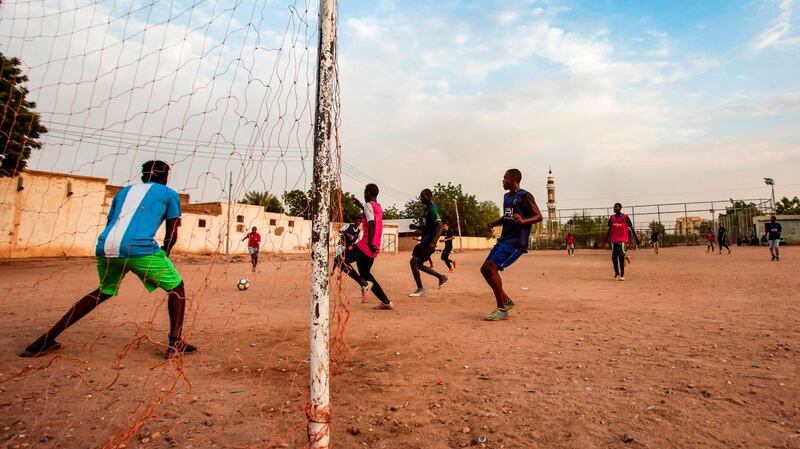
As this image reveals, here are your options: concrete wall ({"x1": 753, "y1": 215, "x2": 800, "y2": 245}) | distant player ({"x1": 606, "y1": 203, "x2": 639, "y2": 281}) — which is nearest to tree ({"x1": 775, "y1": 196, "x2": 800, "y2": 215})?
concrete wall ({"x1": 753, "y1": 215, "x2": 800, "y2": 245})

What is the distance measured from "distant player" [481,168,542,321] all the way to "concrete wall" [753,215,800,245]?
3794 cm

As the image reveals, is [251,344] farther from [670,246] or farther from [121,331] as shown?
[670,246]

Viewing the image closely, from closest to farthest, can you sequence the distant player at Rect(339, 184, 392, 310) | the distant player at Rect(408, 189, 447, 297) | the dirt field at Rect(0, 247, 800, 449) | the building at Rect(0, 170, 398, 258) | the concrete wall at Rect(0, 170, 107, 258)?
1. the dirt field at Rect(0, 247, 800, 449)
2. the distant player at Rect(339, 184, 392, 310)
3. the distant player at Rect(408, 189, 447, 297)
4. the building at Rect(0, 170, 398, 258)
5. the concrete wall at Rect(0, 170, 107, 258)

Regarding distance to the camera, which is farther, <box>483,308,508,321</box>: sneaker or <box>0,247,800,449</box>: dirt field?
<box>483,308,508,321</box>: sneaker

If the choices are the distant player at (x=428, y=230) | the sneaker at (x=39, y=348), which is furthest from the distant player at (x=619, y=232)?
the sneaker at (x=39, y=348)

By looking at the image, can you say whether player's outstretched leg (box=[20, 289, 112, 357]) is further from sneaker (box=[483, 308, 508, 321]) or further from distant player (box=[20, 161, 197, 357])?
sneaker (box=[483, 308, 508, 321])

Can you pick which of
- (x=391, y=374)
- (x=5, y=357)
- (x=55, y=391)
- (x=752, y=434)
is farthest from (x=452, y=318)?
(x=5, y=357)

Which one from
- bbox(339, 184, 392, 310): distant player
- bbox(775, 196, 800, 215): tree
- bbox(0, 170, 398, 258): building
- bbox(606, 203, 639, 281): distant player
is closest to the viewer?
bbox(339, 184, 392, 310): distant player

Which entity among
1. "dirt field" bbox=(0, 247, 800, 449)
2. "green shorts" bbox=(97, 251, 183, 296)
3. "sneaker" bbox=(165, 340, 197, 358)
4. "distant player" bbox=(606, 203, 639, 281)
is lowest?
"dirt field" bbox=(0, 247, 800, 449)

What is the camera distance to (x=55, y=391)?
2.82m

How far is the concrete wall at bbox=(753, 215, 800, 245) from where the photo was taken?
112 feet

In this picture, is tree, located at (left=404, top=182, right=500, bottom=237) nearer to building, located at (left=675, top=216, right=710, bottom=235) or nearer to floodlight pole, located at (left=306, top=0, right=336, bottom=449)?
building, located at (left=675, top=216, right=710, bottom=235)

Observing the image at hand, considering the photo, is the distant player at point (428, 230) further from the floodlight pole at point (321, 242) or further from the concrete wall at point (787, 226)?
the concrete wall at point (787, 226)

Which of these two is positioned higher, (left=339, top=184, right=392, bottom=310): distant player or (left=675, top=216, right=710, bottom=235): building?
(left=675, top=216, right=710, bottom=235): building
